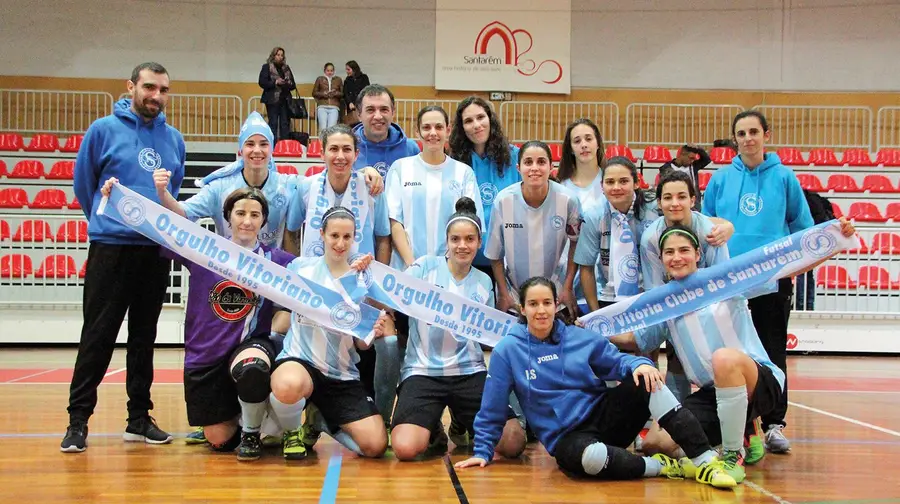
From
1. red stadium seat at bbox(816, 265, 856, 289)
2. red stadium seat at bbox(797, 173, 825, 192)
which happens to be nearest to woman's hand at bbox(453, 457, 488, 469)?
red stadium seat at bbox(816, 265, 856, 289)

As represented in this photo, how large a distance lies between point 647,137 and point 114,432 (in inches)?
535

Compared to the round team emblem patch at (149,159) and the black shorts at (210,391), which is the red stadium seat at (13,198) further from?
the black shorts at (210,391)

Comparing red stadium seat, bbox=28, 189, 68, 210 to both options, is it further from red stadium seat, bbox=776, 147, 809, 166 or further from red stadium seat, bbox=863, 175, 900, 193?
red stadium seat, bbox=863, 175, 900, 193

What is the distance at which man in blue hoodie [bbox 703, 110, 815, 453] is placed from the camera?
4855 millimetres

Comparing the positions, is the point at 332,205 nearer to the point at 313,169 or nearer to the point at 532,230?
the point at 532,230

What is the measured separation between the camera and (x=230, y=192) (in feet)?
15.8

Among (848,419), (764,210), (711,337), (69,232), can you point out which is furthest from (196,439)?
(69,232)

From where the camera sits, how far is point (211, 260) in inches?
179

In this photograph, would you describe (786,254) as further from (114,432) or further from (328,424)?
(114,432)

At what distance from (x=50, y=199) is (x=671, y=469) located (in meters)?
11.9

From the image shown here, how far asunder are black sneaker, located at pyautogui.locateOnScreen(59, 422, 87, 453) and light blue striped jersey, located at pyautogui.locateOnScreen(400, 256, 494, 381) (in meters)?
1.72

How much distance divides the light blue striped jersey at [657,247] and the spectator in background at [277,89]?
1137cm

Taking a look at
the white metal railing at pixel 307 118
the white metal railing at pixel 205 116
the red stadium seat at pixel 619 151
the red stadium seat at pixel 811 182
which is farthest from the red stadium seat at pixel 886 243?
the white metal railing at pixel 205 116

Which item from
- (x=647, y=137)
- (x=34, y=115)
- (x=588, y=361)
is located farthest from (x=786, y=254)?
(x=34, y=115)
